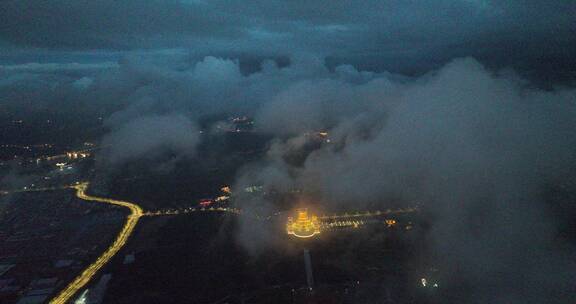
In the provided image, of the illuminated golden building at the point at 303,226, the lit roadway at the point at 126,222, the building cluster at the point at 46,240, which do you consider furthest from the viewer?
the illuminated golden building at the point at 303,226

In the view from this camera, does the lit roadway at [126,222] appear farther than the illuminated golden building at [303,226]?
No

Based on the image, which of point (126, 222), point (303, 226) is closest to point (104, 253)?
point (126, 222)

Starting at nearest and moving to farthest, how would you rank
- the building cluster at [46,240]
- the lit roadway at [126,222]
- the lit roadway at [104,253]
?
the lit roadway at [104,253]
the lit roadway at [126,222]
the building cluster at [46,240]

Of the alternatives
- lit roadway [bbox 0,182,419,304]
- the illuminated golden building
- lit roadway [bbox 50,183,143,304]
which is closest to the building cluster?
lit roadway [bbox 50,183,143,304]

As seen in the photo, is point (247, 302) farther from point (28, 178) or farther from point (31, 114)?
point (31, 114)

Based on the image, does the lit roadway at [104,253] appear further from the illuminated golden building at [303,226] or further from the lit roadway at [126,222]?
the illuminated golden building at [303,226]

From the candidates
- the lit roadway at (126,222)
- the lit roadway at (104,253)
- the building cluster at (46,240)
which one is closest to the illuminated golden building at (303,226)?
the lit roadway at (126,222)

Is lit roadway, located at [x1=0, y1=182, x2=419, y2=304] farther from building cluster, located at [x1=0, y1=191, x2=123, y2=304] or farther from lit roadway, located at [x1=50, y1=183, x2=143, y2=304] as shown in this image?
building cluster, located at [x1=0, y1=191, x2=123, y2=304]
